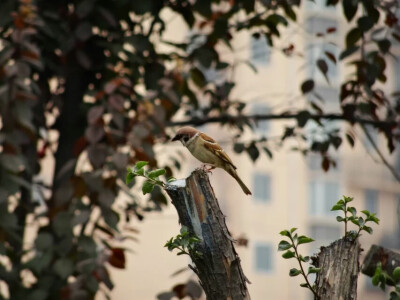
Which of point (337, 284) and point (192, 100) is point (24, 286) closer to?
point (192, 100)

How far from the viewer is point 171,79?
507 centimetres

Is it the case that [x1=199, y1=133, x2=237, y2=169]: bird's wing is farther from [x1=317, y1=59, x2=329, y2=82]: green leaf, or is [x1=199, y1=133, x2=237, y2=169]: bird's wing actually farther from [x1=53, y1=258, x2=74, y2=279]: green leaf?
[x1=317, y1=59, x2=329, y2=82]: green leaf

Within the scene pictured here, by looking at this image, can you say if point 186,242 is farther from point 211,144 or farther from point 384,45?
point 384,45

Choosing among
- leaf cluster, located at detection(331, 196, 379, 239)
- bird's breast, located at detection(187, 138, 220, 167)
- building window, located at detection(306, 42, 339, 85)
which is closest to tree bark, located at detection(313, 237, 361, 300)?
leaf cluster, located at detection(331, 196, 379, 239)

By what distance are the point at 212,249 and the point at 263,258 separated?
2459 centimetres

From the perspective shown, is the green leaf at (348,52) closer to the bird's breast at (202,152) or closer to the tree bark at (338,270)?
the bird's breast at (202,152)

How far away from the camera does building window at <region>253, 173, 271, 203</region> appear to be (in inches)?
→ 1071

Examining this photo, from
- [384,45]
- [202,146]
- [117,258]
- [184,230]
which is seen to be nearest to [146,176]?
[184,230]

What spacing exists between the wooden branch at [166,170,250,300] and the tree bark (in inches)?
8.3

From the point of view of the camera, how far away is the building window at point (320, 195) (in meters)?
27.6

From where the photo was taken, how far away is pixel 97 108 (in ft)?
14.4

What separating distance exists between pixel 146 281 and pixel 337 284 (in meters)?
19.5

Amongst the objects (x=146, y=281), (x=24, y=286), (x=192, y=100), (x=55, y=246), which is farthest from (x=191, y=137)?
(x=146, y=281)

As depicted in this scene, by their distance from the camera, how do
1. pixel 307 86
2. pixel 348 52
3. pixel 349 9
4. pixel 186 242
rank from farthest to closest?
pixel 307 86 → pixel 348 52 → pixel 349 9 → pixel 186 242
